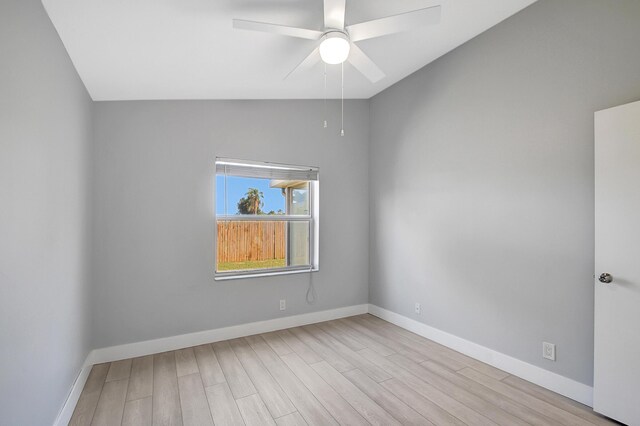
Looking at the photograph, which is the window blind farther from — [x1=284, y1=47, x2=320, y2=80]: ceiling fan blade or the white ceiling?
[x1=284, y1=47, x2=320, y2=80]: ceiling fan blade

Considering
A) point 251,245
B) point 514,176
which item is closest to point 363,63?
point 514,176

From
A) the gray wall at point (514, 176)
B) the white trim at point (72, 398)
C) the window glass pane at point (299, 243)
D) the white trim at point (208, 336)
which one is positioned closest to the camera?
the white trim at point (72, 398)

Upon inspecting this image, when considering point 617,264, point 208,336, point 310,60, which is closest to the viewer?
point 617,264

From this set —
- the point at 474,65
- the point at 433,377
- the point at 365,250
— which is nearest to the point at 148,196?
the point at 365,250

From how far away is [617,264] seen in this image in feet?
6.38

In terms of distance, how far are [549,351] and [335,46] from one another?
2690mm

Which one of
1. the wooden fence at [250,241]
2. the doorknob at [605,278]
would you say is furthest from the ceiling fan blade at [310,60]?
the doorknob at [605,278]

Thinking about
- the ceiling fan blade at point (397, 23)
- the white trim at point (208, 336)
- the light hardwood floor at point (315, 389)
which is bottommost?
the light hardwood floor at point (315, 389)

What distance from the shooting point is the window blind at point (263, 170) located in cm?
334

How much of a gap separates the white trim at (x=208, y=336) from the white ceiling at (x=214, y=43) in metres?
2.26

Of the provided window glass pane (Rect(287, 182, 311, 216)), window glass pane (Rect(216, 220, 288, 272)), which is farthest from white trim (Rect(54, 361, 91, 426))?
window glass pane (Rect(287, 182, 311, 216))

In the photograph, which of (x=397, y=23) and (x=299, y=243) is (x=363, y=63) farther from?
(x=299, y=243)

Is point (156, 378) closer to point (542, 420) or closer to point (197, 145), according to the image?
point (197, 145)

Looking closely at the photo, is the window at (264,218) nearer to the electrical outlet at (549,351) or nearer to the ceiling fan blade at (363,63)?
the ceiling fan blade at (363,63)
